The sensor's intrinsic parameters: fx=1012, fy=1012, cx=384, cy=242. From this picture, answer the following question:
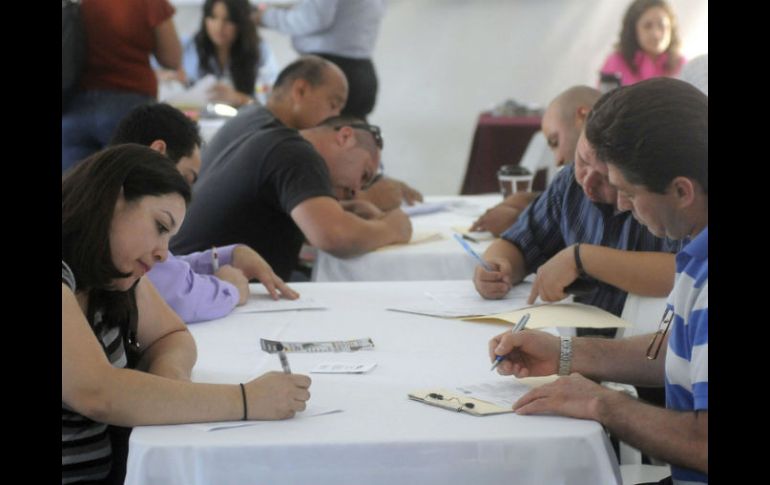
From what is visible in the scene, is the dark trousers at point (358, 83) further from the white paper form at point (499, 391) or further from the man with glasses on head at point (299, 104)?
the white paper form at point (499, 391)

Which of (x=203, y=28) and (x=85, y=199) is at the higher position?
(x=85, y=199)

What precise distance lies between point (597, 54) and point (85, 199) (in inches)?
266

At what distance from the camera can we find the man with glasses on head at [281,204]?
266 centimetres

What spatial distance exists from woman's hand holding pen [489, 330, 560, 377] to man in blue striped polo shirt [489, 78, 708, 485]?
0.50 feet

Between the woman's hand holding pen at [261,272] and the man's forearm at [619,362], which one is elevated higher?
the man's forearm at [619,362]

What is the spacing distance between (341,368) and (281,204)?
1245 millimetres

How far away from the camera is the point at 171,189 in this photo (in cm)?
151

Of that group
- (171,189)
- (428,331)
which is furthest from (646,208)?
(171,189)

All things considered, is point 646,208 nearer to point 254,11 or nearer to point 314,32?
point 314,32

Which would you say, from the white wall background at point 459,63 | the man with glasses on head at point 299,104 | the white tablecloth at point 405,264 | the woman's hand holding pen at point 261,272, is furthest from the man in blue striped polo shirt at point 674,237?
the white wall background at point 459,63

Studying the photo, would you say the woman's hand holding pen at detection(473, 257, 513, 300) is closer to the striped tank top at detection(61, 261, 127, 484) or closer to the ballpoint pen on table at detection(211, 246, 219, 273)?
the ballpoint pen on table at detection(211, 246, 219, 273)

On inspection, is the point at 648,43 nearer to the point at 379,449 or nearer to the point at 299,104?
the point at 299,104

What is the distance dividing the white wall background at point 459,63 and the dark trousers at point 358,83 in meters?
3.05
